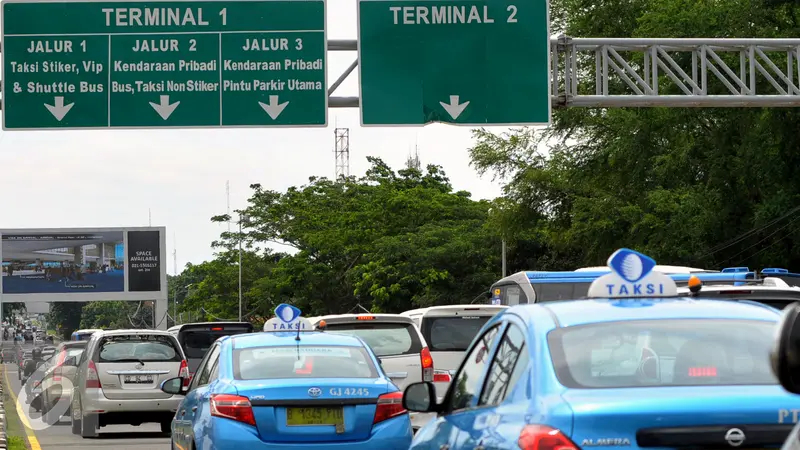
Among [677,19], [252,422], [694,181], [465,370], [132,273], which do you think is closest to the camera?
[465,370]

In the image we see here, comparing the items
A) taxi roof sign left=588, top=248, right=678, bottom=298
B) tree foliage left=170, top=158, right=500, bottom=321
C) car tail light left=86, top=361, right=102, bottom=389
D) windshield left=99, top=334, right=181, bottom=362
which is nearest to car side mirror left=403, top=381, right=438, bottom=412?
taxi roof sign left=588, top=248, right=678, bottom=298

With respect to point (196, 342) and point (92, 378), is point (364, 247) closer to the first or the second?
point (196, 342)

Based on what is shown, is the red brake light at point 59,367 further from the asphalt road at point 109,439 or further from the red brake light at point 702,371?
the red brake light at point 702,371

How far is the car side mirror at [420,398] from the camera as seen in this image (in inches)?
253

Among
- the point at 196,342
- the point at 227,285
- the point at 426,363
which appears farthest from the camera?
the point at 227,285

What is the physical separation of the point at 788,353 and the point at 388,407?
706 centimetres

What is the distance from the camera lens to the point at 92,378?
60.3 feet

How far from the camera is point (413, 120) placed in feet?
58.6

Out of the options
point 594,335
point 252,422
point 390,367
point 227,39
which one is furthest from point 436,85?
point 594,335

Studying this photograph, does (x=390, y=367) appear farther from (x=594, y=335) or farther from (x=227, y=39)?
(x=594, y=335)

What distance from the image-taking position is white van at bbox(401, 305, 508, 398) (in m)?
16.2

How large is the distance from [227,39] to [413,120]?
2.71 metres

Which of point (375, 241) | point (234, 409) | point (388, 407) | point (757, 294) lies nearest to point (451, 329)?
point (757, 294)

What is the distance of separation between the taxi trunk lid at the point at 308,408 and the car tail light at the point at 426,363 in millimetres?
5310
